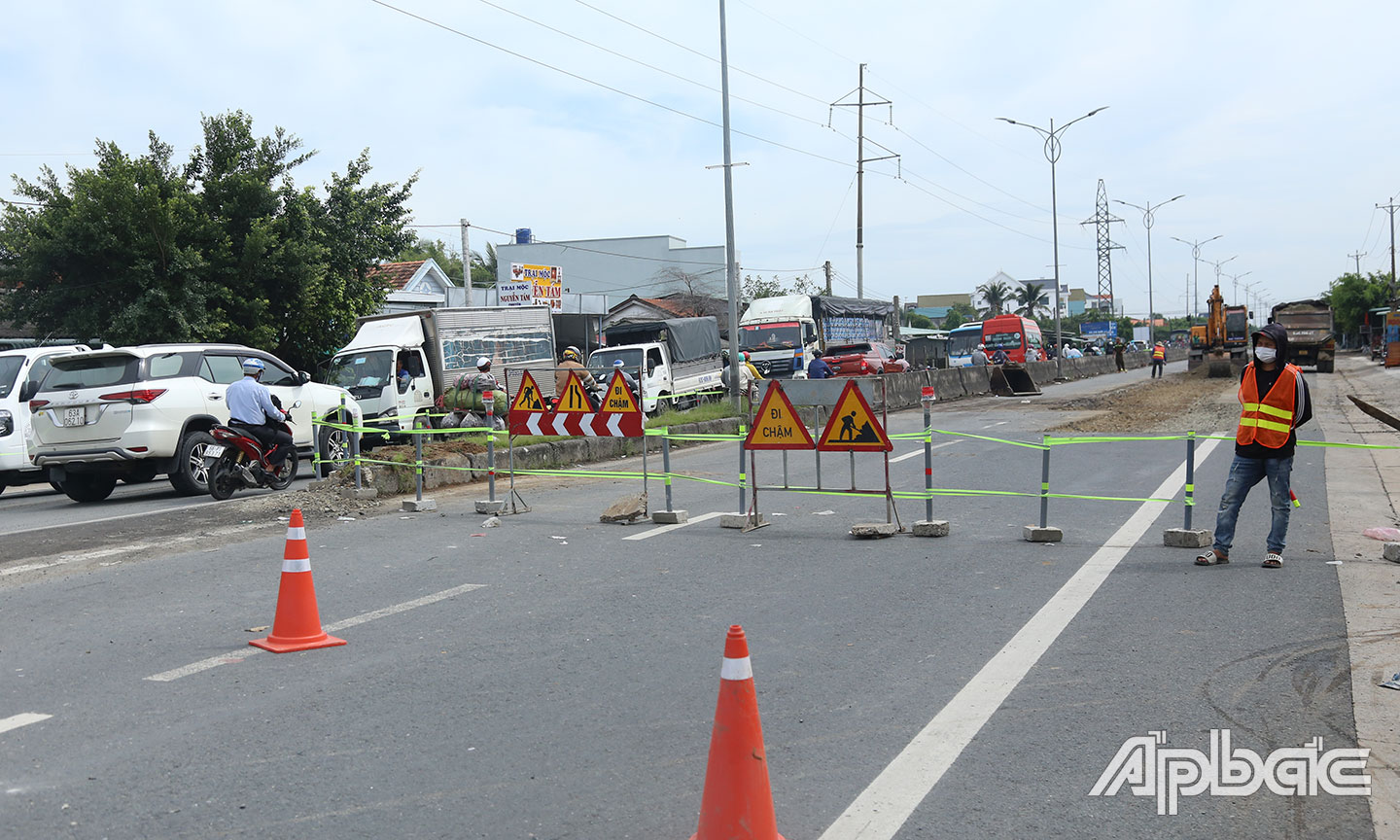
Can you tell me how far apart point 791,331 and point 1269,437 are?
30224 mm

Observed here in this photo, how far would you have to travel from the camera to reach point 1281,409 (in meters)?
8.38

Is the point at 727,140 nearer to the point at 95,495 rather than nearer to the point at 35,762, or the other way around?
the point at 95,495

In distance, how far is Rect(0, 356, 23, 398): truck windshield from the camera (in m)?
15.1

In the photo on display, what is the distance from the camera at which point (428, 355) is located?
72.2ft

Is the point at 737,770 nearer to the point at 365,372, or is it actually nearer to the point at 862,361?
the point at 365,372

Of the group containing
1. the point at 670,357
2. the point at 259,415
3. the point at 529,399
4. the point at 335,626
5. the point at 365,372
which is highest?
the point at 670,357

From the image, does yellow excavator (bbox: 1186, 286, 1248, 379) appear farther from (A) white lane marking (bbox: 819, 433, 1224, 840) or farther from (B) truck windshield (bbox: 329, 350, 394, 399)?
(A) white lane marking (bbox: 819, 433, 1224, 840)

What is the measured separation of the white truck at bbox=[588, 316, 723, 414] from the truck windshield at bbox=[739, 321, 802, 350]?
392 centimetres

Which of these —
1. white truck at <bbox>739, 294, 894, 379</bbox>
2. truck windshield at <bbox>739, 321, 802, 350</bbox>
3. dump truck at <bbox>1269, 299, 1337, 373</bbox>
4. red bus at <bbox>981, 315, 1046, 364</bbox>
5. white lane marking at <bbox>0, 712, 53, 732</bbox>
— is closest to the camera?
white lane marking at <bbox>0, 712, 53, 732</bbox>

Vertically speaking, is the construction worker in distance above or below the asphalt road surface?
above

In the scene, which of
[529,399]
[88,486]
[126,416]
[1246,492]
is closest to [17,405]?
[88,486]

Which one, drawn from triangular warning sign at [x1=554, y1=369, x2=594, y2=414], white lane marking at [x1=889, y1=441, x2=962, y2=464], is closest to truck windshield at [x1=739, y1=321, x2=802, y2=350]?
white lane marking at [x1=889, y1=441, x2=962, y2=464]

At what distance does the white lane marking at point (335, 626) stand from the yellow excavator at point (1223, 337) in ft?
151

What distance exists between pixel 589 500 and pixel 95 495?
21.4 feet
